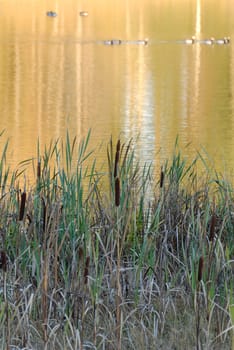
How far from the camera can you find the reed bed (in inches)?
123

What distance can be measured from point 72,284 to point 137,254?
1.82 feet

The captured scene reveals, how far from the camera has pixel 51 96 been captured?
47.9 ft

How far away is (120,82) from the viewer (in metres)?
16.5

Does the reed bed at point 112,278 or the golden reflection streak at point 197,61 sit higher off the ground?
the golden reflection streak at point 197,61

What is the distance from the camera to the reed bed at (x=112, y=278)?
3133 mm

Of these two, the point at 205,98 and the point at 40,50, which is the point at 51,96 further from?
the point at 40,50

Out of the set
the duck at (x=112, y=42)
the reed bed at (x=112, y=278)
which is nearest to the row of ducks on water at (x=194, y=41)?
the duck at (x=112, y=42)

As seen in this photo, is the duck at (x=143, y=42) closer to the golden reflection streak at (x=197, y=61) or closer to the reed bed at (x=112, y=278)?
the golden reflection streak at (x=197, y=61)

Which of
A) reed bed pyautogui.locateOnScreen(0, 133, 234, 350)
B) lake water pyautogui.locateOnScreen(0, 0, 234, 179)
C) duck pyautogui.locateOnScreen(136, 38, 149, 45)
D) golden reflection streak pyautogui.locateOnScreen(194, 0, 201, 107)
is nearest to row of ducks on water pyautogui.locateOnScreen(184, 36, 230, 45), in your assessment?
lake water pyautogui.locateOnScreen(0, 0, 234, 179)

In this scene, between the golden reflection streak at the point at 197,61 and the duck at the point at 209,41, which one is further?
the duck at the point at 209,41

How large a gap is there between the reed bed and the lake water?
91 centimetres

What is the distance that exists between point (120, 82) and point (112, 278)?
13259 mm

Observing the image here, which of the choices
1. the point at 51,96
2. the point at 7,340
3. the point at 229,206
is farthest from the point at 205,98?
the point at 7,340

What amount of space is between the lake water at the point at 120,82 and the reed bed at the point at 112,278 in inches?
35.6
